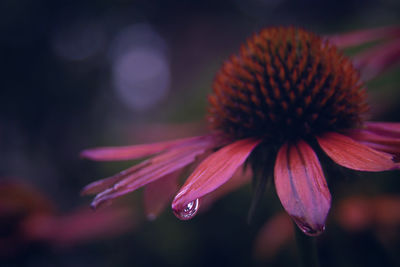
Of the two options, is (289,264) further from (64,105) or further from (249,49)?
(64,105)

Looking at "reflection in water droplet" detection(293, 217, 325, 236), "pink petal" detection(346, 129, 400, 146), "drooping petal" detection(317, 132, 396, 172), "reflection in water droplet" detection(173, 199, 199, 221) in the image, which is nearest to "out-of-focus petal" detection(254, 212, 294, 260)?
"pink petal" detection(346, 129, 400, 146)

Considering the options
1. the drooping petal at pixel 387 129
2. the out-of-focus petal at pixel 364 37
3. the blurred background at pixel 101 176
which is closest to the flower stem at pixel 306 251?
the blurred background at pixel 101 176

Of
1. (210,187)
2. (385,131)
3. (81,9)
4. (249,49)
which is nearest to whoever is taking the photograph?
(210,187)

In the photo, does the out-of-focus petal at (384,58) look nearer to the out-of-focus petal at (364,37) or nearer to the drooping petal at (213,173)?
the out-of-focus petal at (364,37)

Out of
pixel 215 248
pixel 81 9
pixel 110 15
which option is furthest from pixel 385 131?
pixel 110 15

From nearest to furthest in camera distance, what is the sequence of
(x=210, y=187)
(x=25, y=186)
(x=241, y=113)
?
(x=210, y=187), (x=241, y=113), (x=25, y=186)

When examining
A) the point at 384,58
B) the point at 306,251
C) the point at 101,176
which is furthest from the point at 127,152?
the point at 101,176

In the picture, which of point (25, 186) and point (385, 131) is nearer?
point (385, 131)
